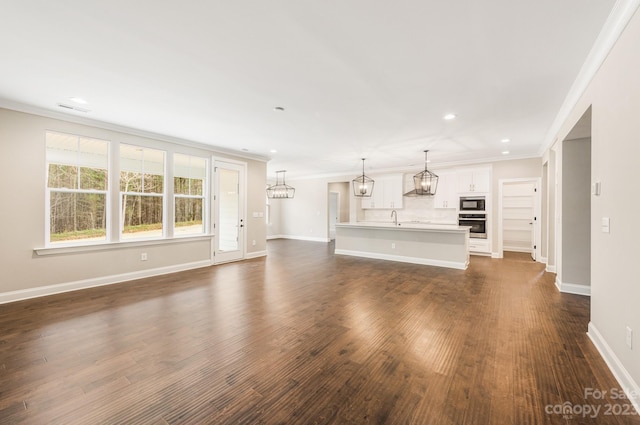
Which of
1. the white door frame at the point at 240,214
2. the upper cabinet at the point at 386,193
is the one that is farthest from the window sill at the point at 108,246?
the upper cabinet at the point at 386,193

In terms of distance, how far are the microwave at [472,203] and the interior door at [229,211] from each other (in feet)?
20.1

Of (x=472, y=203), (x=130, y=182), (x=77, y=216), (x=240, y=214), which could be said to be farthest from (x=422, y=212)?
(x=77, y=216)

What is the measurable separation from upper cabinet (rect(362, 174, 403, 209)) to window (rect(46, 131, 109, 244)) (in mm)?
7318

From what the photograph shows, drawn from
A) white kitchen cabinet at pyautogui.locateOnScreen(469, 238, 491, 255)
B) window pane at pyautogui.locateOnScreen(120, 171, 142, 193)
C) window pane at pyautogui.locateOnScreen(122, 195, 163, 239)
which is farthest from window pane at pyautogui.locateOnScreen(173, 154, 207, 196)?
white kitchen cabinet at pyautogui.locateOnScreen(469, 238, 491, 255)

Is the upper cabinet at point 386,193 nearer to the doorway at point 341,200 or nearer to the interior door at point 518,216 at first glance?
the doorway at point 341,200

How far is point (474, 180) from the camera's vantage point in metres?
7.50

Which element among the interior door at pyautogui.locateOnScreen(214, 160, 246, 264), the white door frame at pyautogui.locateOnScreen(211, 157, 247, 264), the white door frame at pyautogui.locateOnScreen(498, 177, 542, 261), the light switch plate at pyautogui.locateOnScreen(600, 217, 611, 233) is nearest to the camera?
the light switch plate at pyautogui.locateOnScreen(600, 217, 611, 233)

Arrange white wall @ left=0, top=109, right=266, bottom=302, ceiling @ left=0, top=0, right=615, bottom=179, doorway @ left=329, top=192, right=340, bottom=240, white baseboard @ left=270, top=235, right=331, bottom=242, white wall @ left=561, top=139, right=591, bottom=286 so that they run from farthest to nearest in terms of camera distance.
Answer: doorway @ left=329, top=192, right=340, bottom=240 → white baseboard @ left=270, top=235, right=331, bottom=242 → white wall @ left=561, top=139, right=591, bottom=286 → white wall @ left=0, top=109, right=266, bottom=302 → ceiling @ left=0, top=0, right=615, bottom=179

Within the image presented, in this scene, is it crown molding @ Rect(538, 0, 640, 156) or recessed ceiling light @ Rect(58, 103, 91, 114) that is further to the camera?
recessed ceiling light @ Rect(58, 103, 91, 114)

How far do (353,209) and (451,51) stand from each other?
7.34 m

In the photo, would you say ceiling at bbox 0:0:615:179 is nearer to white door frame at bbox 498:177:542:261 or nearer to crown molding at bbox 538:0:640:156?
crown molding at bbox 538:0:640:156

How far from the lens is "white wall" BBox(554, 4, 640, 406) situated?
180cm

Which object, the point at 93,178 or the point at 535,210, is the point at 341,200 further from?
the point at 93,178

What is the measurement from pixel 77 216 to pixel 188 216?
1824 mm
